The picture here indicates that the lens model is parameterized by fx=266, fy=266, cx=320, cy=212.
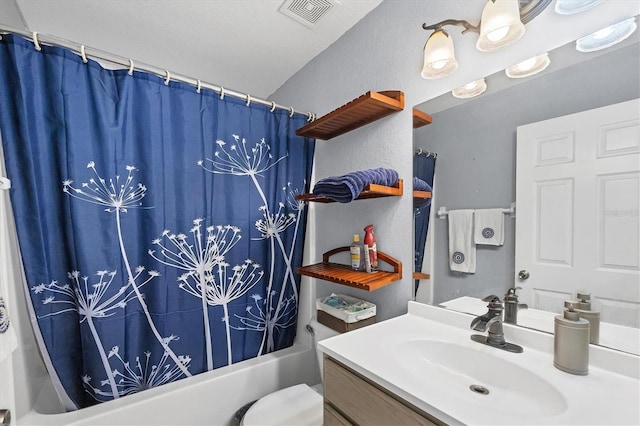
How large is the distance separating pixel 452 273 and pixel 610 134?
2.05 ft

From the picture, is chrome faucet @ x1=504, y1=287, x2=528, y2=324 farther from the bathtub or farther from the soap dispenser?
the bathtub

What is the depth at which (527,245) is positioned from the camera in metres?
0.87

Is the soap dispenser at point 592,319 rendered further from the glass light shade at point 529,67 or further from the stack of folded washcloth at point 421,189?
the glass light shade at point 529,67

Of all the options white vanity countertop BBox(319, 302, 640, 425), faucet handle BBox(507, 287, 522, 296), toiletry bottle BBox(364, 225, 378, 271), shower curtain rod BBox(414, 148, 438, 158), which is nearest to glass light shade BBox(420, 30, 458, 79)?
shower curtain rod BBox(414, 148, 438, 158)

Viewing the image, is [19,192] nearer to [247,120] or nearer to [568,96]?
[247,120]

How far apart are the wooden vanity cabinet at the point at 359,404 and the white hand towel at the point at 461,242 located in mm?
583

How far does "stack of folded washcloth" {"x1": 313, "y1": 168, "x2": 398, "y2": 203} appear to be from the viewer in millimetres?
1056

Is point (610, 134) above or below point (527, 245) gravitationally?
above

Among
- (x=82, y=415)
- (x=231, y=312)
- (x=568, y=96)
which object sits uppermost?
(x=568, y=96)

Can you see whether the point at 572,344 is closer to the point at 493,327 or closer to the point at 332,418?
the point at 493,327

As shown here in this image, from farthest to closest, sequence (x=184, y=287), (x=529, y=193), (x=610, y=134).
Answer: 1. (x=184, y=287)
2. (x=529, y=193)
3. (x=610, y=134)

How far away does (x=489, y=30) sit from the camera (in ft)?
2.84

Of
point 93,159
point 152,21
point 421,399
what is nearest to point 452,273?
point 421,399

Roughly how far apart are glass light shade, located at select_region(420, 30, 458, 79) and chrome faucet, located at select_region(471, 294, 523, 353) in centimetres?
87
